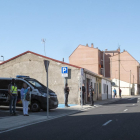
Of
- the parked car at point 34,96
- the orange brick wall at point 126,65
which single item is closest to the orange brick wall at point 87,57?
the orange brick wall at point 126,65

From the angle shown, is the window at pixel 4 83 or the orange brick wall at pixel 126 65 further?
the orange brick wall at pixel 126 65

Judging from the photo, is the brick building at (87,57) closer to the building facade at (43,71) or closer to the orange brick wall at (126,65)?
the orange brick wall at (126,65)

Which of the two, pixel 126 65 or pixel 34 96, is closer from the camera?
pixel 34 96

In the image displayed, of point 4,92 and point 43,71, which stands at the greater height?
point 43,71

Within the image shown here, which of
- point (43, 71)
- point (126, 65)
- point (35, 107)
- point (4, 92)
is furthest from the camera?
point (126, 65)

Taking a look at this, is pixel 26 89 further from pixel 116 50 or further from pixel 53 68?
pixel 116 50

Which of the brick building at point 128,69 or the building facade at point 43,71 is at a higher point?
the brick building at point 128,69

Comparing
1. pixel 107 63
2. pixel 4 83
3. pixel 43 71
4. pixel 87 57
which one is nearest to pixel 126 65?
pixel 107 63

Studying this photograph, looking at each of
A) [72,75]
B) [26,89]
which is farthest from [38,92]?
[72,75]

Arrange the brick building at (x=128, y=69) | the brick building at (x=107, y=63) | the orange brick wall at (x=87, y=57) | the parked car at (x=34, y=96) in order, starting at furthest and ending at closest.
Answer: the brick building at (x=128, y=69) < the brick building at (x=107, y=63) < the orange brick wall at (x=87, y=57) < the parked car at (x=34, y=96)

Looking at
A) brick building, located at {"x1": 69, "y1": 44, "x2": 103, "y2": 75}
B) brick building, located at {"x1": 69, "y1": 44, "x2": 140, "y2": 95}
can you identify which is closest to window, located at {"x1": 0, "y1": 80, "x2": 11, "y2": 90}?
brick building, located at {"x1": 69, "y1": 44, "x2": 140, "y2": 95}

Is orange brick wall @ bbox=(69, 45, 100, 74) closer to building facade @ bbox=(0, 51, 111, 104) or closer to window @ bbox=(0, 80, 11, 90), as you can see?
building facade @ bbox=(0, 51, 111, 104)

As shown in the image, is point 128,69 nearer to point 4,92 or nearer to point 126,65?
point 126,65

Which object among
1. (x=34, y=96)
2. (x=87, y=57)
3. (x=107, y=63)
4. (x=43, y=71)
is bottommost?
(x=34, y=96)
